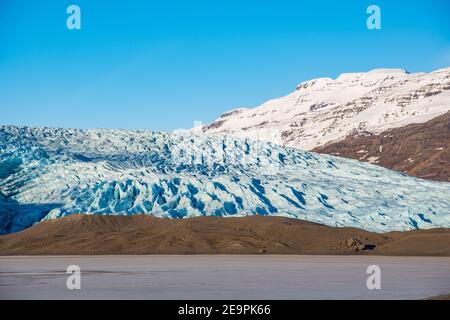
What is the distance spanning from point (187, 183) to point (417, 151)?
12446 cm

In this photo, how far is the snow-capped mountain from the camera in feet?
205

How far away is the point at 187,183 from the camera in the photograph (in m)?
64.7

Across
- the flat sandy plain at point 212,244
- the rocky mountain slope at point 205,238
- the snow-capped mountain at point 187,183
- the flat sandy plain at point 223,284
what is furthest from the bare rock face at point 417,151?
the flat sandy plain at point 223,284

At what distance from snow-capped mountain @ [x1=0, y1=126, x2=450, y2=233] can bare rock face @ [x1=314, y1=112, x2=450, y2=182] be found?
7983 cm

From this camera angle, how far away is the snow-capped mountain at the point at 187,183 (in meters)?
62.4

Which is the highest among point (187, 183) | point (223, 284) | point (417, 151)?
point (417, 151)

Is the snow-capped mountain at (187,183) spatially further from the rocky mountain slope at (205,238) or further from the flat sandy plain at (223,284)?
the flat sandy plain at (223,284)

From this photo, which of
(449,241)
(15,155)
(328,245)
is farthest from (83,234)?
(449,241)

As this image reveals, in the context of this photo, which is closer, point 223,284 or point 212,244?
point 223,284

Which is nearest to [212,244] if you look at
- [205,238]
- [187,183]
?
[205,238]

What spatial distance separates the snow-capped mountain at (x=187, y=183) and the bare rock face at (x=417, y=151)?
79.8m

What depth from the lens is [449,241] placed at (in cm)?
5362

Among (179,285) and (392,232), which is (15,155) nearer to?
(392,232)

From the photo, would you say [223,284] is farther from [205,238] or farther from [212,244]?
[205,238]
